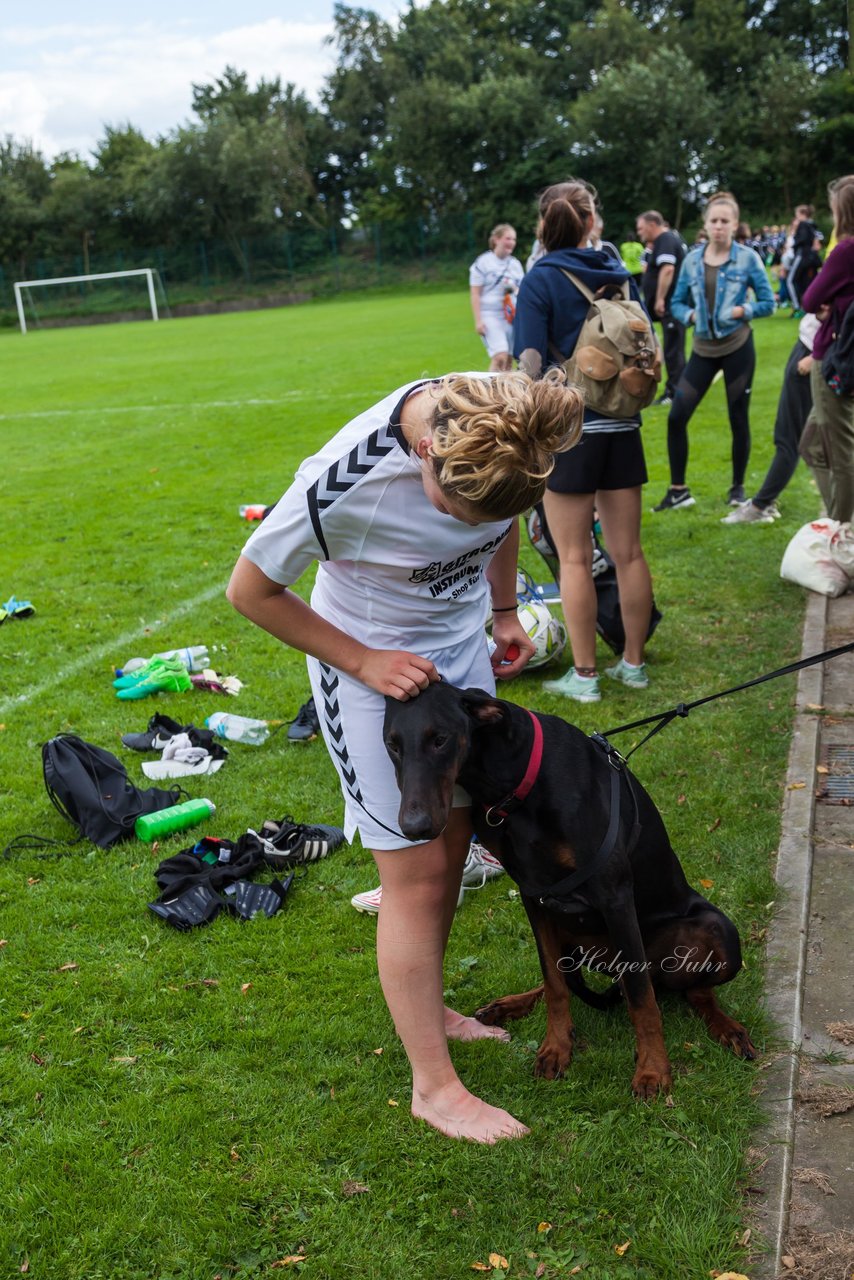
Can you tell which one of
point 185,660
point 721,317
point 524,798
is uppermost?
point 721,317

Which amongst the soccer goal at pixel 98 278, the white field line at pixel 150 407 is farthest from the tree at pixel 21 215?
the white field line at pixel 150 407

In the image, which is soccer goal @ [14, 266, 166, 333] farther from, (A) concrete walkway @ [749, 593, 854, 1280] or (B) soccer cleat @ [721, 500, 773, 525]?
(A) concrete walkway @ [749, 593, 854, 1280]

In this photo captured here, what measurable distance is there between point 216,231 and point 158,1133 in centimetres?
5870

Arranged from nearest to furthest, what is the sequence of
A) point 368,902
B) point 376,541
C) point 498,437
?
1. point 498,437
2. point 376,541
3. point 368,902

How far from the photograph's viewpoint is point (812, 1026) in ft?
10.5

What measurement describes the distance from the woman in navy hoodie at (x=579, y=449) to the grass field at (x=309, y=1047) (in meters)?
0.61

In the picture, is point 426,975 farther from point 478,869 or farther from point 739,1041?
point 478,869

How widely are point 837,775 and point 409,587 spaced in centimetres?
284

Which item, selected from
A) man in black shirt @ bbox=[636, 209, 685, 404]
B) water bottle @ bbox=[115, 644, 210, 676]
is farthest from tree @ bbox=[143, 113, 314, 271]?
water bottle @ bbox=[115, 644, 210, 676]

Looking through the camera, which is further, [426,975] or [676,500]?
[676,500]

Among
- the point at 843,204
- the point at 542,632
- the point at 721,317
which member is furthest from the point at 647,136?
the point at 542,632

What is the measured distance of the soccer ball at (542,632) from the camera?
6.02 meters

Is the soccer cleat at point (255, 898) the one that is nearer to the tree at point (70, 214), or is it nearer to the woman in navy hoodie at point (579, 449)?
the woman in navy hoodie at point (579, 449)

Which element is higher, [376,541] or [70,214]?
[70,214]
